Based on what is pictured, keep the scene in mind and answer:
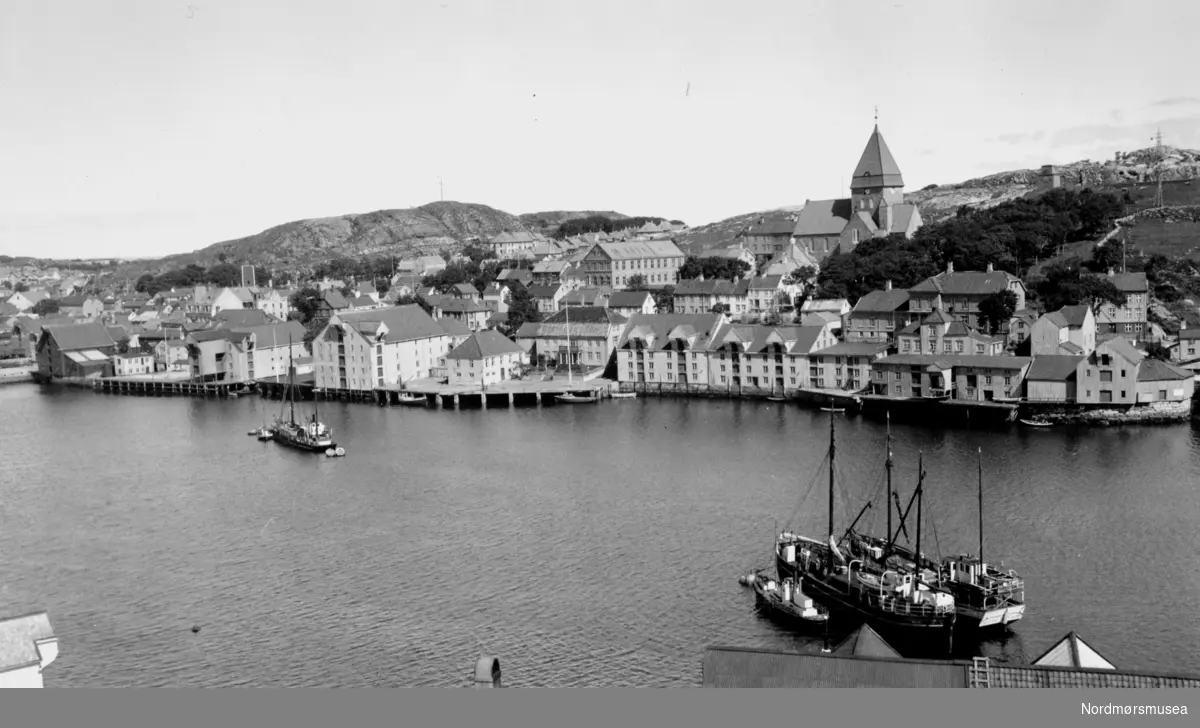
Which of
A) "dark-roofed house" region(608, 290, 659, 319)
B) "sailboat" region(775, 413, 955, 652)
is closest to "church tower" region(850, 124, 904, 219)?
"dark-roofed house" region(608, 290, 659, 319)

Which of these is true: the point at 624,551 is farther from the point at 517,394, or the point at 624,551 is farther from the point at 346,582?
the point at 517,394

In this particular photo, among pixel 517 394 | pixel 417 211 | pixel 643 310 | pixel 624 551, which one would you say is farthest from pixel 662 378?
pixel 417 211

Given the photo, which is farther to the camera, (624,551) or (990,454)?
(990,454)

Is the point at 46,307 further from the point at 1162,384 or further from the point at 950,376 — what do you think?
the point at 1162,384

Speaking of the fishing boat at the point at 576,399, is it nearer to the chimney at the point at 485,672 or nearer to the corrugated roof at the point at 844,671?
the corrugated roof at the point at 844,671

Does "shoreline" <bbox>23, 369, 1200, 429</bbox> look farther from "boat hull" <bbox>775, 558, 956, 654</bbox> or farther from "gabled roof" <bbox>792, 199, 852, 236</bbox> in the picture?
"gabled roof" <bbox>792, 199, 852, 236</bbox>

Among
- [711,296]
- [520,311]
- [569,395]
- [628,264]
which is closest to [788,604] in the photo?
[569,395]

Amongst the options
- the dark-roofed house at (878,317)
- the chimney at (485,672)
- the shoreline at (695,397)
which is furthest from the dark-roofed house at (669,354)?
the chimney at (485,672)
